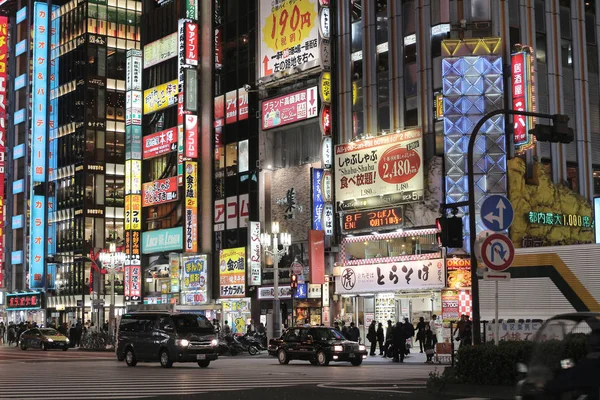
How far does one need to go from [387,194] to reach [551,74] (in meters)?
10.2

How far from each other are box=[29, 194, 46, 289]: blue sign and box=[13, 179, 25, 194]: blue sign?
5.95m

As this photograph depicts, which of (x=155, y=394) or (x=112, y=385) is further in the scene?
(x=112, y=385)

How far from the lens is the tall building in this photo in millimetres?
88125

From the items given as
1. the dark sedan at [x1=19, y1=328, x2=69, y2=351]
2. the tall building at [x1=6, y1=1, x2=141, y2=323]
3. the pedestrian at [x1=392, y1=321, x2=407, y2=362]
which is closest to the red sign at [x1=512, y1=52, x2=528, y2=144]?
the pedestrian at [x1=392, y1=321, x2=407, y2=362]

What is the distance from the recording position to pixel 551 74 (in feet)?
149

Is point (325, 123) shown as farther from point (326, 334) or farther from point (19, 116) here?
point (19, 116)

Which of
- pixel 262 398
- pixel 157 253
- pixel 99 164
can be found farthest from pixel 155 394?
pixel 99 164

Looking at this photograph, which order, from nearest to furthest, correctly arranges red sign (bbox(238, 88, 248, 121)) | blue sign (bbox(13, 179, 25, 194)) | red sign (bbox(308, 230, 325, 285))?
red sign (bbox(308, 230, 325, 285)) → red sign (bbox(238, 88, 248, 121)) → blue sign (bbox(13, 179, 25, 194))

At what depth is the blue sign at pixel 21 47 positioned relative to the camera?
9956 centimetres

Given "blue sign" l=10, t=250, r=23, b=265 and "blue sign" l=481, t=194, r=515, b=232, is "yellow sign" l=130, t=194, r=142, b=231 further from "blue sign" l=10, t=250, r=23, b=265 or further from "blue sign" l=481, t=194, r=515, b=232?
"blue sign" l=481, t=194, r=515, b=232

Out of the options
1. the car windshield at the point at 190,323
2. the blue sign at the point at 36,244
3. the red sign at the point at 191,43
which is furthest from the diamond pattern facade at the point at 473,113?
the blue sign at the point at 36,244

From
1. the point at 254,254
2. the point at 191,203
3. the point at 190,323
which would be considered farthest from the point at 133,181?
the point at 190,323

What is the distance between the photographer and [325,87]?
2020 inches

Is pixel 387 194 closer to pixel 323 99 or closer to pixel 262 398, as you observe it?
pixel 323 99
